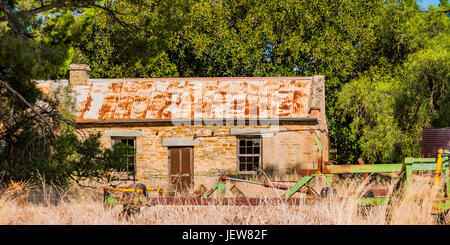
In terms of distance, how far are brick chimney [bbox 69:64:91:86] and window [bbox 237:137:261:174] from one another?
23.3 feet

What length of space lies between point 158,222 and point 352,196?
3109 millimetres

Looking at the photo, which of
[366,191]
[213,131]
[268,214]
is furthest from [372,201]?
[213,131]

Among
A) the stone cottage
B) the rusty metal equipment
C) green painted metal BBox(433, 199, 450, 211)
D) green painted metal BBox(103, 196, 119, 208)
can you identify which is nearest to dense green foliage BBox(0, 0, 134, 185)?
green painted metal BBox(103, 196, 119, 208)

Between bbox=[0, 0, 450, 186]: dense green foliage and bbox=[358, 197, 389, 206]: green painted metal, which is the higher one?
bbox=[0, 0, 450, 186]: dense green foliage

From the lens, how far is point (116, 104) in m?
18.9

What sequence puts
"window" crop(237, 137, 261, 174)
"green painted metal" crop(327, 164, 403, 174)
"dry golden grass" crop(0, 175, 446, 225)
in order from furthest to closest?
"window" crop(237, 137, 261, 174), "green painted metal" crop(327, 164, 403, 174), "dry golden grass" crop(0, 175, 446, 225)

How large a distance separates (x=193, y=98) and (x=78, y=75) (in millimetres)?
5041

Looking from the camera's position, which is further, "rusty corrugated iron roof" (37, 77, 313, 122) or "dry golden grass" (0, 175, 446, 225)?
"rusty corrugated iron roof" (37, 77, 313, 122)

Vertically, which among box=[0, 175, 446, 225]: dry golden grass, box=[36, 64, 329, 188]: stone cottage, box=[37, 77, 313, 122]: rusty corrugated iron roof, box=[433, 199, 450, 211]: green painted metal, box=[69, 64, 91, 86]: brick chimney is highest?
box=[69, 64, 91, 86]: brick chimney

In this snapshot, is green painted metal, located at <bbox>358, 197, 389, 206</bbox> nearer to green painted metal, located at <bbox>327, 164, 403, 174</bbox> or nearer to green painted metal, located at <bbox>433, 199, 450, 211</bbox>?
green painted metal, located at <bbox>327, 164, 403, 174</bbox>

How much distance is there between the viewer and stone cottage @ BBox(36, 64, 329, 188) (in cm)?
1777

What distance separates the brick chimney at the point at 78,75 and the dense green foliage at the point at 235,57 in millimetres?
1460

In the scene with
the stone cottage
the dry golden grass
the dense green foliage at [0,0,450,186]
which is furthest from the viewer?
the stone cottage
